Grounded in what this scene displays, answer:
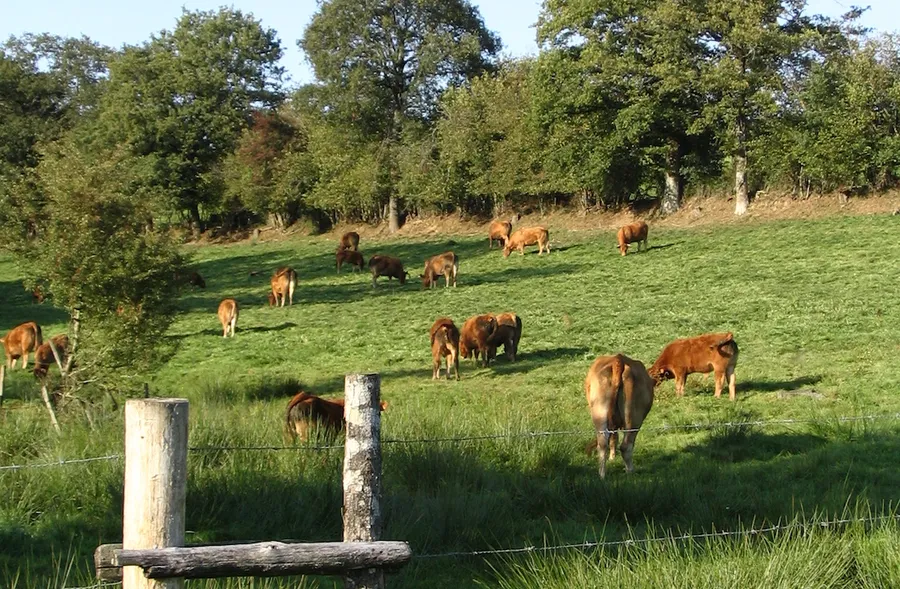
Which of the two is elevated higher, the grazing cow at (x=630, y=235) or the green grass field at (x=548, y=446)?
the grazing cow at (x=630, y=235)

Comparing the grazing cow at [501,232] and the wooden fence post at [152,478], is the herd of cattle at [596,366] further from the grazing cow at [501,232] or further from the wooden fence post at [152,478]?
the grazing cow at [501,232]

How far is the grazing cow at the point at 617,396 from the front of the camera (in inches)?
432

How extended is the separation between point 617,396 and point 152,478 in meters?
7.53

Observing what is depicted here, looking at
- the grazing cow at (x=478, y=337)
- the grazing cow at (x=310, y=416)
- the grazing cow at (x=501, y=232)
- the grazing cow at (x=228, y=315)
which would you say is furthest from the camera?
the grazing cow at (x=501, y=232)

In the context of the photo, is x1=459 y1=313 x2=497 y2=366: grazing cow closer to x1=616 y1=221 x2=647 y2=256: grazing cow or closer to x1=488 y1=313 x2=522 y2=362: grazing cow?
x1=488 y1=313 x2=522 y2=362: grazing cow

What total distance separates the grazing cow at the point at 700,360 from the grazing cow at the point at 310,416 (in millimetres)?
5759

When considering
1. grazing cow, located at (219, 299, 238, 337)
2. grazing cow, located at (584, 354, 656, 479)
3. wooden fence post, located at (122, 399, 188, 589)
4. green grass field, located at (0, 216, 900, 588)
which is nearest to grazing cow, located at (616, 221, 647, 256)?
green grass field, located at (0, 216, 900, 588)

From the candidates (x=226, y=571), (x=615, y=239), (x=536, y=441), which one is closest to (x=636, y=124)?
(x=615, y=239)

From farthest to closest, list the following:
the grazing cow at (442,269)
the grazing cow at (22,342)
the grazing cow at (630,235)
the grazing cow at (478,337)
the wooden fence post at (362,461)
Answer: the grazing cow at (630,235) → the grazing cow at (442,269) → the grazing cow at (22,342) → the grazing cow at (478,337) → the wooden fence post at (362,461)

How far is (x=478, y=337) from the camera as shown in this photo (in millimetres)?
19734

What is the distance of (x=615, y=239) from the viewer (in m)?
40.3

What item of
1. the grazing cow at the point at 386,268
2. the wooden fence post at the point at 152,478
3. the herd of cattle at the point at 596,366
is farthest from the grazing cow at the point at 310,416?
the grazing cow at the point at 386,268

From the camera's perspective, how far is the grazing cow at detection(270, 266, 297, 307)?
1205 inches

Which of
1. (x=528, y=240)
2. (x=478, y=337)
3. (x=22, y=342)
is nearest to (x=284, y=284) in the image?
(x=22, y=342)
